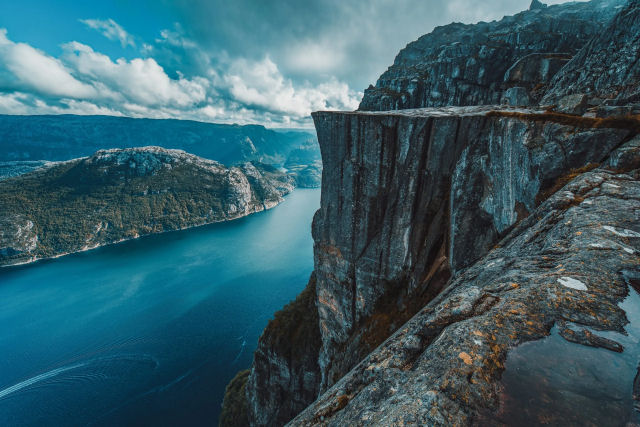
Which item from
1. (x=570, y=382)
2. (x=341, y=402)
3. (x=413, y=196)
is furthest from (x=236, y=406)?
(x=570, y=382)

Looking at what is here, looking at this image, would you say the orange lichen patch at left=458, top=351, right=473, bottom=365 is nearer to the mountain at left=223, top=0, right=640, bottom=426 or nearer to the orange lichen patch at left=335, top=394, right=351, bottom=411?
the mountain at left=223, top=0, right=640, bottom=426

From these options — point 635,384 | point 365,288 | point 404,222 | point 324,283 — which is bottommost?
point 324,283

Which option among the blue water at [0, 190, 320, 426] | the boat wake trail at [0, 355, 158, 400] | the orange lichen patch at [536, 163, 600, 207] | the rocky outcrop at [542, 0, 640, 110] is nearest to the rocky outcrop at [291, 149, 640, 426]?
the orange lichen patch at [536, 163, 600, 207]

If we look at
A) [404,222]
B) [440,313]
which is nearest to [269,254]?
[404,222]

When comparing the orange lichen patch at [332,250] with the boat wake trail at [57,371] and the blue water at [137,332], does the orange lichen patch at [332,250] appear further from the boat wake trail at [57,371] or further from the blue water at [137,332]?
the boat wake trail at [57,371]

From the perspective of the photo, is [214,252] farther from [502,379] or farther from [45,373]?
[502,379]

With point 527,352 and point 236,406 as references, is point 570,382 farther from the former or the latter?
point 236,406
